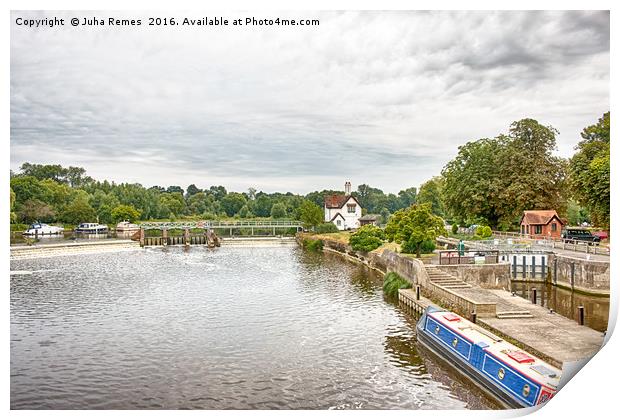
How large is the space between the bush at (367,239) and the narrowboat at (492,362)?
16.2 metres

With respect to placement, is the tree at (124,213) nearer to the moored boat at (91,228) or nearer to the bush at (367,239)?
the moored boat at (91,228)

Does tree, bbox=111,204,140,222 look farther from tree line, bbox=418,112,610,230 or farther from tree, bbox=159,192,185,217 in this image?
tree line, bbox=418,112,610,230

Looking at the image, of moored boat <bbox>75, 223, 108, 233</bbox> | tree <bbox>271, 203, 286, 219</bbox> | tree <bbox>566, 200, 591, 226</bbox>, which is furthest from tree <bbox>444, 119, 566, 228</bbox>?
tree <bbox>271, 203, 286, 219</bbox>

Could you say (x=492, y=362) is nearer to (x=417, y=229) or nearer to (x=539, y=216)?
(x=417, y=229)

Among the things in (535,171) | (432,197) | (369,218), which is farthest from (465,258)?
(369,218)

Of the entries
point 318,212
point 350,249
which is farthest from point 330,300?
point 318,212

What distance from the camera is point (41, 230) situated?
2112 cm

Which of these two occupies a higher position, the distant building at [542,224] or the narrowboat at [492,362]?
the distant building at [542,224]

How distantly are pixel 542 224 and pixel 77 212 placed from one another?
18387 millimetres

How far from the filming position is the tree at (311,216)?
42312mm

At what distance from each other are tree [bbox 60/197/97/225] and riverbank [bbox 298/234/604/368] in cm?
1260

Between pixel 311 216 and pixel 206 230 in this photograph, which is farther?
pixel 311 216

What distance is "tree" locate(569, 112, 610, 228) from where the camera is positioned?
53.1 ft

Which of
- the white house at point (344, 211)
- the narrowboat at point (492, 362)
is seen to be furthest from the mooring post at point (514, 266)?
the white house at point (344, 211)
